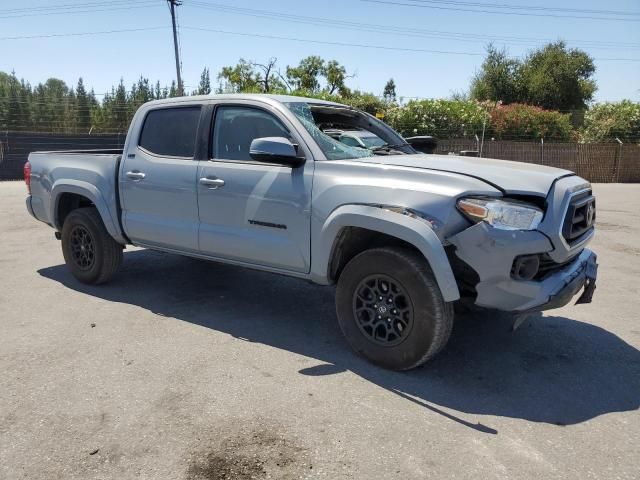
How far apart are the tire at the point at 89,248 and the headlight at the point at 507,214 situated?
388 cm

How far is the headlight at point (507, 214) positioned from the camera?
128 inches

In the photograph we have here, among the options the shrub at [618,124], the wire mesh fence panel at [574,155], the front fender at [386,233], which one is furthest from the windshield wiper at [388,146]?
the shrub at [618,124]

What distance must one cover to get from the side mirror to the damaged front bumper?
1.35m

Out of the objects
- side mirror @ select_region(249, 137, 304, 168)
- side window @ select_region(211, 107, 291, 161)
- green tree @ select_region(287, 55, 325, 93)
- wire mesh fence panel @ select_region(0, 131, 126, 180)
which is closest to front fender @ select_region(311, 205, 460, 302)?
side mirror @ select_region(249, 137, 304, 168)

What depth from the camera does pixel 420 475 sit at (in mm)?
2598

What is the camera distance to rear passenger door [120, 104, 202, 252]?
473 cm

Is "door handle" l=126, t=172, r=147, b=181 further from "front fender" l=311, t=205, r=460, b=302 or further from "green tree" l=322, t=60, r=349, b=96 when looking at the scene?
"green tree" l=322, t=60, r=349, b=96

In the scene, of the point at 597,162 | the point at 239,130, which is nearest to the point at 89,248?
the point at 239,130

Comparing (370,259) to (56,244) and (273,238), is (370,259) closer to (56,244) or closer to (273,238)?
(273,238)

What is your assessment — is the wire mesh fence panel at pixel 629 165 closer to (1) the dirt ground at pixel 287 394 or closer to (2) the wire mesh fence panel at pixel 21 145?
(1) the dirt ground at pixel 287 394

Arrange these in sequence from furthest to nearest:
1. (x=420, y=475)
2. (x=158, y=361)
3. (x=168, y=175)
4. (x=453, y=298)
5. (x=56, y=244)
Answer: (x=56, y=244) < (x=168, y=175) < (x=158, y=361) < (x=453, y=298) < (x=420, y=475)

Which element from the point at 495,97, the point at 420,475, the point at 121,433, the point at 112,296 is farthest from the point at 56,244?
the point at 495,97

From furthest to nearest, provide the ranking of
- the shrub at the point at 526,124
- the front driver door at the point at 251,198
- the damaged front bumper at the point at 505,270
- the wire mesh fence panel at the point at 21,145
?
the shrub at the point at 526,124, the wire mesh fence panel at the point at 21,145, the front driver door at the point at 251,198, the damaged front bumper at the point at 505,270

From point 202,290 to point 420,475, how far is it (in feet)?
11.9
